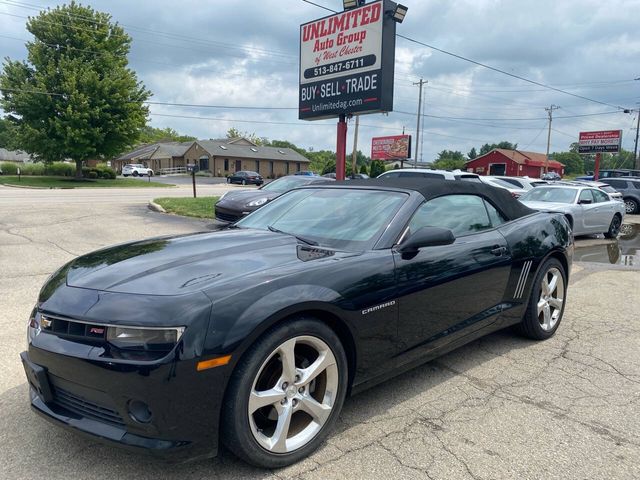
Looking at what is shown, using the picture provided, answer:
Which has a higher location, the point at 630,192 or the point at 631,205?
the point at 630,192

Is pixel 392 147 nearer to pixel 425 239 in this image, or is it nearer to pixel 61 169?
pixel 61 169

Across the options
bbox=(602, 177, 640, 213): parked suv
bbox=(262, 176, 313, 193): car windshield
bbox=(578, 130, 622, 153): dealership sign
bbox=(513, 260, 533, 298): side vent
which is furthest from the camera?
bbox=(578, 130, 622, 153): dealership sign

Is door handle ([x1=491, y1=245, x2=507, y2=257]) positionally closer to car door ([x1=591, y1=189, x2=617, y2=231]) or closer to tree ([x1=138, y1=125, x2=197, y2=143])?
car door ([x1=591, y1=189, x2=617, y2=231])

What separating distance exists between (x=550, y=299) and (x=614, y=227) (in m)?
10.5

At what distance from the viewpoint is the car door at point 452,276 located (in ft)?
9.98

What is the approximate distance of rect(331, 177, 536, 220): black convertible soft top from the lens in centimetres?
358

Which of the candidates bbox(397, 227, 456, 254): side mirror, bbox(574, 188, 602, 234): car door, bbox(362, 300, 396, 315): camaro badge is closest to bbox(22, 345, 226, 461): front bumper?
bbox(362, 300, 396, 315): camaro badge

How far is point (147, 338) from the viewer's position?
2090mm

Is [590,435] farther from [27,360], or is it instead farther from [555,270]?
[27,360]

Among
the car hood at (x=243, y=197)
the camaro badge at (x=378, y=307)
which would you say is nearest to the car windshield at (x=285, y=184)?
the car hood at (x=243, y=197)

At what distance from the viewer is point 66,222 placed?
11.4 meters

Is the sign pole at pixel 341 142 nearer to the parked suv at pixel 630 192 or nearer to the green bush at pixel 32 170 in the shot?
the parked suv at pixel 630 192

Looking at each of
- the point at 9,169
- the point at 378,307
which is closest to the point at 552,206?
the point at 378,307

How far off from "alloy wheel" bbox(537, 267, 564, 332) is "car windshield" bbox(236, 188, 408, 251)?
191 cm
